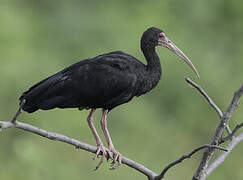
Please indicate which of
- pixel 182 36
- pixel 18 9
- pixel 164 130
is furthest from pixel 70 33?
pixel 164 130

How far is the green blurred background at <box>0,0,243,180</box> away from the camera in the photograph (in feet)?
51.3

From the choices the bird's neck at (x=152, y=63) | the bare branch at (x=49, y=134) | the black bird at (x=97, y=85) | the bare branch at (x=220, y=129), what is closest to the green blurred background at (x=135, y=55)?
the bird's neck at (x=152, y=63)

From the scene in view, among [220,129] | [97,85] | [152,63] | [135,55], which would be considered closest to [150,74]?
[152,63]

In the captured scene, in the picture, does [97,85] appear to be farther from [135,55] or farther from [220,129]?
[135,55]

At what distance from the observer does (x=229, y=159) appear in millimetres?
17672

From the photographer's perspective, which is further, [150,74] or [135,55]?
[135,55]

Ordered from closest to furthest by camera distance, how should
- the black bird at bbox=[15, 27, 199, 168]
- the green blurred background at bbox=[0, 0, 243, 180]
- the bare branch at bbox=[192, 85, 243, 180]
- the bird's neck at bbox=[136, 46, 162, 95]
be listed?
the bare branch at bbox=[192, 85, 243, 180] < the black bird at bbox=[15, 27, 199, 168] < the bird's neck at bbox=[136, 46, 162, 95] < the green blurred background at bbox=[0, 0, 243, 180]

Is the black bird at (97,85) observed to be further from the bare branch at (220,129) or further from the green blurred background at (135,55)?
the green blurred background at (135,55)

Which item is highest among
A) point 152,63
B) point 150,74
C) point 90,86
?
point 152,63

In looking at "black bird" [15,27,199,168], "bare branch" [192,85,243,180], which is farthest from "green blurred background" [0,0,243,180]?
"bare branch" [192,85,243,180]

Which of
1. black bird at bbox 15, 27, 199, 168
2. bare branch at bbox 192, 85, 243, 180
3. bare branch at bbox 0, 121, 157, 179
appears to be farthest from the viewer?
black bird at bbox 15, 27, 199, 168

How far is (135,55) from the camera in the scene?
58.7 ft

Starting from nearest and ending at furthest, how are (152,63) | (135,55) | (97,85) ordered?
(97,85), (152,63), (135,55)

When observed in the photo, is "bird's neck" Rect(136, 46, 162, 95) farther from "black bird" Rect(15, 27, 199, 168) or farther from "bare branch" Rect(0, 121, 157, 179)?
"bare branch" Rect(0, 121, 157, 179)
